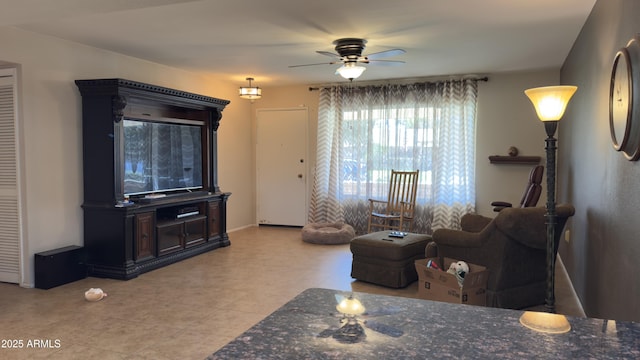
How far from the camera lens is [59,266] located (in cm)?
425

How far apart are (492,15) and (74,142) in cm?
404

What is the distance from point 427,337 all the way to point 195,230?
4.83m

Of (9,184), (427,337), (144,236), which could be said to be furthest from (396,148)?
(427,337)

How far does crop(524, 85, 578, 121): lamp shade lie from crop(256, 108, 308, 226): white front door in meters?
5.09

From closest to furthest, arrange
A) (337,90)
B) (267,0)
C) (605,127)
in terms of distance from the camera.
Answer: (605,127) < (267,0) < (337,90)

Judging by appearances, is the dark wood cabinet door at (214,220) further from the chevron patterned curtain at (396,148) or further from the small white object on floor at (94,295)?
the small white object on floor at (94,295)

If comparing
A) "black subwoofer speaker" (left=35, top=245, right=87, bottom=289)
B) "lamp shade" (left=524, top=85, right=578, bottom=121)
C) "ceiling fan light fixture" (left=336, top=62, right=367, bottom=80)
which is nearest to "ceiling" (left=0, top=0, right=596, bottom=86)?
"ceiling fan light fixture" (left=336, top=62, right=367, bottom=80)

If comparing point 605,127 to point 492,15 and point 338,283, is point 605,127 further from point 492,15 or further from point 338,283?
point 338,283

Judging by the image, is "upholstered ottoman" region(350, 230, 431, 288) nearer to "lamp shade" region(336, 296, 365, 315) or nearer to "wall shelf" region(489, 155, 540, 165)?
"wall shelf" region(489, 155, 540, 165)

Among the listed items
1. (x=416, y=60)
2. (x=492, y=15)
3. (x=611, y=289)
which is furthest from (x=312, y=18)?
(x=611, y=289)

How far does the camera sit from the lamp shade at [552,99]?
104 inches

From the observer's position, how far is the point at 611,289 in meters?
2.61

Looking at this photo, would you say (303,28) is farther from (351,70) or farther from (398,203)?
(398,203)

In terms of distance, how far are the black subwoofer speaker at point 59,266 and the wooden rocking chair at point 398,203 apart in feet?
12.1
